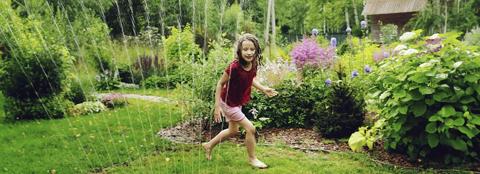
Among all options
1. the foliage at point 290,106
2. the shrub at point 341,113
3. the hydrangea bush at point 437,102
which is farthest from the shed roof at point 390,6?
the hydrangea bush at point 437,102

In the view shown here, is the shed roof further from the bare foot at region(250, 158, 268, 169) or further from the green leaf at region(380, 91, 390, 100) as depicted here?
the bare foot at region(250, 158, 268, 169)

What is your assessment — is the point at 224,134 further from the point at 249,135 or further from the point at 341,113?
the point at 341,113

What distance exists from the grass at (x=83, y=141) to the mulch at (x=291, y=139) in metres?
0.35

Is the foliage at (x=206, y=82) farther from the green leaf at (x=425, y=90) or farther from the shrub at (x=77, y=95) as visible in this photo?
the shrub at (x=77, y=95)

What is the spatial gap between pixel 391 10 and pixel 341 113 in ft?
62.3

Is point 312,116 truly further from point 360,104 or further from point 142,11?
point 142,11

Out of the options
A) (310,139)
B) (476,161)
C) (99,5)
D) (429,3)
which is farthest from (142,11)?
(476,161)

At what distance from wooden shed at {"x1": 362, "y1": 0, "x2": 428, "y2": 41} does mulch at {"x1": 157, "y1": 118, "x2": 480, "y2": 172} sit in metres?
17.9

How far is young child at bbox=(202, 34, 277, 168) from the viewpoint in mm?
4594

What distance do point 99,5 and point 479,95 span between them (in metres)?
16.7

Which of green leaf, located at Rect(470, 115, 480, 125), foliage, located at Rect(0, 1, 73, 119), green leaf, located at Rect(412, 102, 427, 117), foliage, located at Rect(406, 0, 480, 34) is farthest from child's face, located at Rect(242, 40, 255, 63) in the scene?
foliage, located at Rect(406, 0, 480, 34)

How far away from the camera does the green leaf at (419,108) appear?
459 centimetres

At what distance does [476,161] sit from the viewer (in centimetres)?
479

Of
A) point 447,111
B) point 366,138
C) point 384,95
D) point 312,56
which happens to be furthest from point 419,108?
point 312,56
